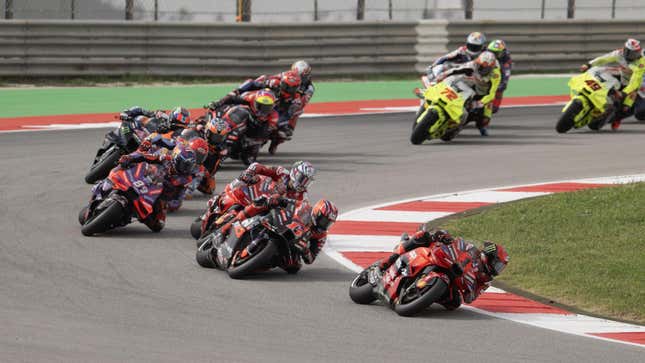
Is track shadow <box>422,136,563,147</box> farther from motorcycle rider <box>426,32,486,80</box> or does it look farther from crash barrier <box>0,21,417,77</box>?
crash barrier <box>0,21,417,77</box>

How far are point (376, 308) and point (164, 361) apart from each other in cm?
232

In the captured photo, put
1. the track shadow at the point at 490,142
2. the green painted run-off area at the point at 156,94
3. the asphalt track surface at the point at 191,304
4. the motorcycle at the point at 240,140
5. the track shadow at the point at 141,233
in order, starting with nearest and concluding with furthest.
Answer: the asphalt track surface at the point at 191,304, the track shadow at the point at 141,233, the motorcycle at the point at 240,140, the track shadow at the point at 490,142, the green painted run-off area at the point at 156,94

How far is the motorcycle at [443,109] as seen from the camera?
65.3ft

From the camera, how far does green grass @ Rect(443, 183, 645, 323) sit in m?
10.3

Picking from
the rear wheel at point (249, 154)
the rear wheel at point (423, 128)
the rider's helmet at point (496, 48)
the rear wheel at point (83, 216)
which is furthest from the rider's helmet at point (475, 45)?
the rear wheel at point (83, 216)

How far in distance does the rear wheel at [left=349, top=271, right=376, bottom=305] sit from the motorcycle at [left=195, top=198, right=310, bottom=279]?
83 cm

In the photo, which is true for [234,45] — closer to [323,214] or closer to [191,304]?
[323,214]

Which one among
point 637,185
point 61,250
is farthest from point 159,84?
point 61,250

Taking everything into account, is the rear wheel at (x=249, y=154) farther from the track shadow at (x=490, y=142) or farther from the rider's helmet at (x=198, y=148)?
the rider's helmet at (x=198, y=148)

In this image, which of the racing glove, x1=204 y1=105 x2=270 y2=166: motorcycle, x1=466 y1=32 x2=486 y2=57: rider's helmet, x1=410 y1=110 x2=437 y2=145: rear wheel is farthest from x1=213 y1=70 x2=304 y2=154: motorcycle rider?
the racing glove

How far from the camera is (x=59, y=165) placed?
57.6 ft

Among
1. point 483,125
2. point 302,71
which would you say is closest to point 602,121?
point 483,125

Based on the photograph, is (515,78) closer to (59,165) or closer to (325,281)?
(59,165)

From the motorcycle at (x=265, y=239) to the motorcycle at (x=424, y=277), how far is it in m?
1.17
